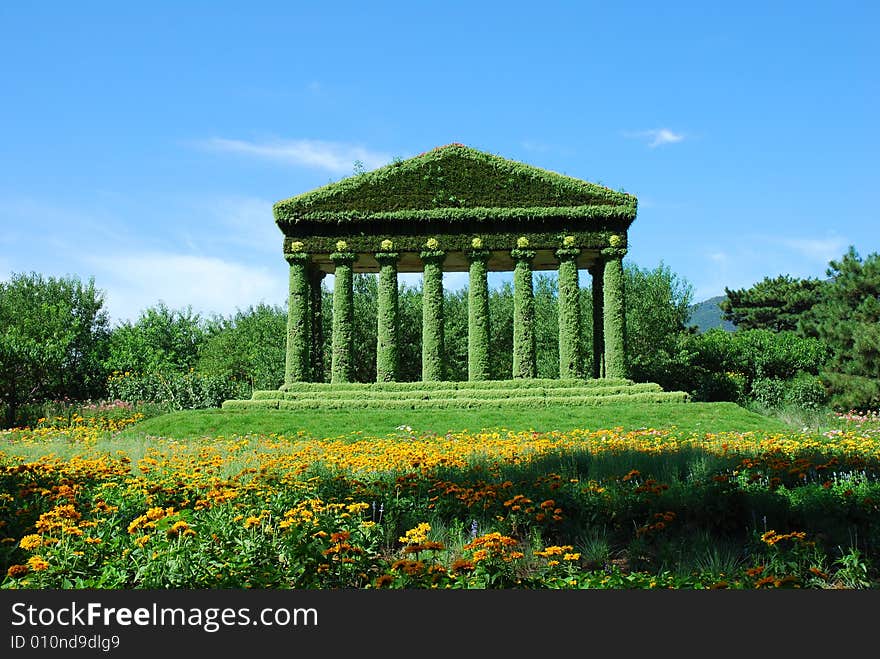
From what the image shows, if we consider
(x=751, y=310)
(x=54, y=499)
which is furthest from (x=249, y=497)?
(x=751, y=310)

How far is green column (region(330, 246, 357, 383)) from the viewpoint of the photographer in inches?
1304

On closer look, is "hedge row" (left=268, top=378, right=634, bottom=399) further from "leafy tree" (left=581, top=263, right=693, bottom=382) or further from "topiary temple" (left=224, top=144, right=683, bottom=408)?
"leafy tree" (left=581, top=263, right=693, bottom=382)

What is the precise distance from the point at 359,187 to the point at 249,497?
2618 centimetres

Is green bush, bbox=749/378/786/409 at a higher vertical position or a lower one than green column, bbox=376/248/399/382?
lower

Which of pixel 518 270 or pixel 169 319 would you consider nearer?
pixel 518 270

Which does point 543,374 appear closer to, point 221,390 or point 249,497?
point 221,390

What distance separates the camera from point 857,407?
30344 millimetres

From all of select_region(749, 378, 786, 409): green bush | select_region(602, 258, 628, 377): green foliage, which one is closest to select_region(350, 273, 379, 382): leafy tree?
select_region(602, 258, 628, 377): green foliage

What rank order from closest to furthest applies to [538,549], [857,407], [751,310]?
1. [538,549]
2. [857,407]
3. [751,310]

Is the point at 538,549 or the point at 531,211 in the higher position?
the point at 531,211

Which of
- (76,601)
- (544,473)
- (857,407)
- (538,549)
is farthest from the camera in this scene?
(857,407)

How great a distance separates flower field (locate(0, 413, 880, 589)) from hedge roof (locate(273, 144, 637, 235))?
22.3 metres

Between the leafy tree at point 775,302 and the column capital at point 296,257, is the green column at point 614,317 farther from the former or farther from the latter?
the leafy tree at point 775,302

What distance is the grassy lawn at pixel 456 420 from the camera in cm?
2269
